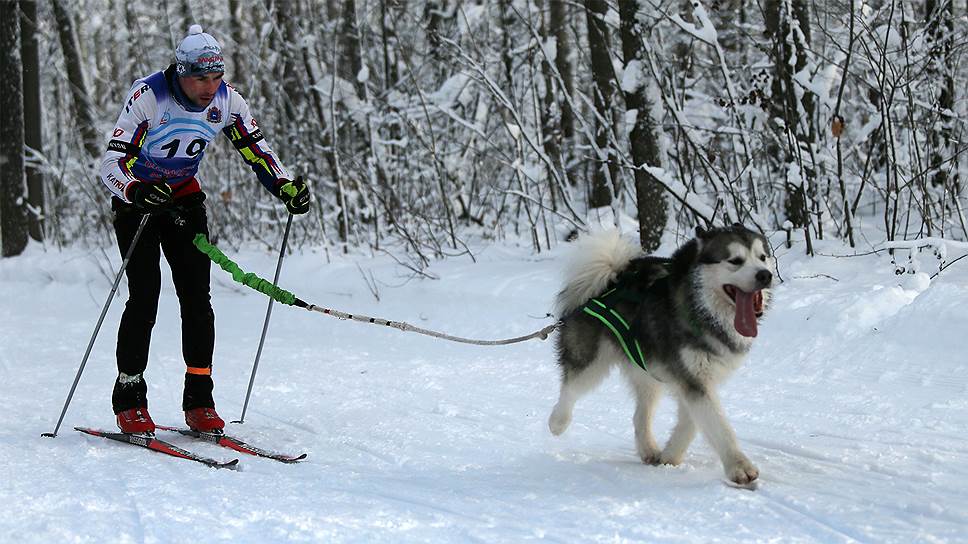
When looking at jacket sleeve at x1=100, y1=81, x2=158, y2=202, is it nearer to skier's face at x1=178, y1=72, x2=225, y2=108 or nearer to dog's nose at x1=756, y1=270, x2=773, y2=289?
skier's face at x1=178, y1=72, x2=225, y2=108

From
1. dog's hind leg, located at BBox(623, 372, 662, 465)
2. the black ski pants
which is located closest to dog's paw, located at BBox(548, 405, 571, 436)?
dog's hind leg, located at BBox(623, 372, 662, 465)

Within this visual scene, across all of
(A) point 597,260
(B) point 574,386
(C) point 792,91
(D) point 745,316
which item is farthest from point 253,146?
(C) point 792,91

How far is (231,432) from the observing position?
4.35 metres

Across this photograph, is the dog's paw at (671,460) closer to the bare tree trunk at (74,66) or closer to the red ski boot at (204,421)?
the red ski boot at (204,421)

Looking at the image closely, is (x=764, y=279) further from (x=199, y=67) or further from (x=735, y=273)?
(x=199, y=67)

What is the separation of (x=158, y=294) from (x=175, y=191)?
480 mm

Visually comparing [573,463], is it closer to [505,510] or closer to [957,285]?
[505,510]

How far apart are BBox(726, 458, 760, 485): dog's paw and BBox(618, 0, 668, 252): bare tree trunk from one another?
3927 mm

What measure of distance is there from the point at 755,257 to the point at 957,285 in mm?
2648

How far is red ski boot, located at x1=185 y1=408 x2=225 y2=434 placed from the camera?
13.5 ft

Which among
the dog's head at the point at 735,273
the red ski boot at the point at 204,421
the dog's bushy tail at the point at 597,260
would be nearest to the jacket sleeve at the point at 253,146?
the red ski boot at the point at 204,421

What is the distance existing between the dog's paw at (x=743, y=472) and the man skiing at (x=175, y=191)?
87.5 inches

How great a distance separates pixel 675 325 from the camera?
3461mm

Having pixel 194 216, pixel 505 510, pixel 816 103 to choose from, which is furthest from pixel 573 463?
pixel 816 103
